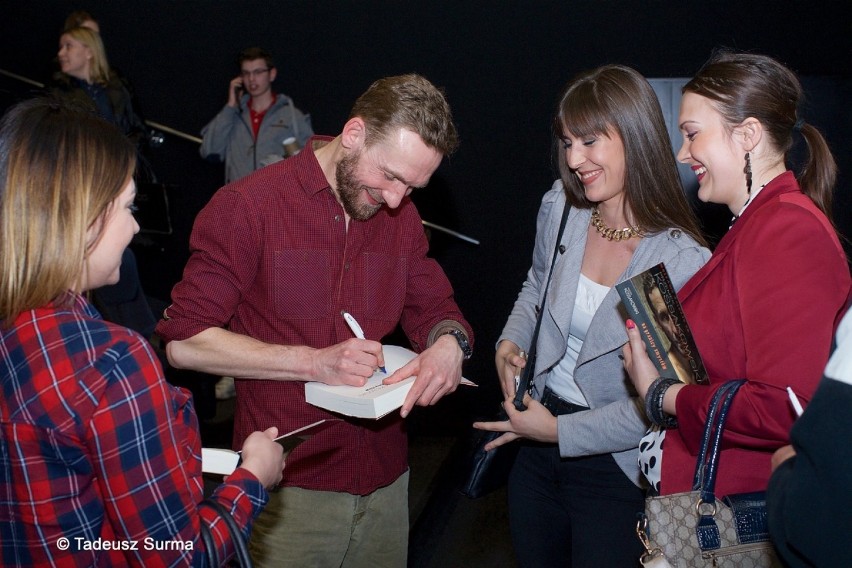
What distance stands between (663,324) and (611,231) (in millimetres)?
587

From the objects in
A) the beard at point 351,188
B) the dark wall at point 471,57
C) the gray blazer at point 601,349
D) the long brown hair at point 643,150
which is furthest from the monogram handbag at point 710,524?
the dark wall at point 471,57

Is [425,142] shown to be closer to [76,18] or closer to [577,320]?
[577,320]

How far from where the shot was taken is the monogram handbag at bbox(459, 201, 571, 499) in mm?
2357

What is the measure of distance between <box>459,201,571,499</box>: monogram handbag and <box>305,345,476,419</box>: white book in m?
0.42

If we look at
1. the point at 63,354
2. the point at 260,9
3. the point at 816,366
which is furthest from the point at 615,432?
the point at 260,9

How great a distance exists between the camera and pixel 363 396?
186cm

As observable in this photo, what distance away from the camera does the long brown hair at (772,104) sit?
6.07 ft

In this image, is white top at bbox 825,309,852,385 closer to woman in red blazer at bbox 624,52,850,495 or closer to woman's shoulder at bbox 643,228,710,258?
woman in red blazer at bbox 624,52,850,495

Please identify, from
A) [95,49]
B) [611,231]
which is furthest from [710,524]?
[95,49]

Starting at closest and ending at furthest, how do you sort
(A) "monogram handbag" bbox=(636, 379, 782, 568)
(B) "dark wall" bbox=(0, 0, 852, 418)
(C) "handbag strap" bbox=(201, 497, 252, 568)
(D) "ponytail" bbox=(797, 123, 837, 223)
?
(C) "handbag strap" bbox=(201, 497, 252, 568), (A) "monogram handbag" bbox=(636, 379, 782, 568), (D) "ponytail" bbox=(797, 123, 837, 223), (B) "dark wall" bbox=(0, 0, 852, 418)

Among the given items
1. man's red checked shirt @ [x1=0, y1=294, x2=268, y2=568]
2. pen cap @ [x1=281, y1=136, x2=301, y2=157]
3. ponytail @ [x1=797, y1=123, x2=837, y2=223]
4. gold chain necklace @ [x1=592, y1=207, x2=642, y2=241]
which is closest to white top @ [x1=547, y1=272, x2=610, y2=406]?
gold chain necklace @ [x1=592, y1=207, x2=642, y2=241]

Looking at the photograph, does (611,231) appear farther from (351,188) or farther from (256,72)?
(256,72)

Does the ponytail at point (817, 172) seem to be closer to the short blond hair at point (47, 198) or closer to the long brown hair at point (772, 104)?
the long brown hair at point (772, 104)

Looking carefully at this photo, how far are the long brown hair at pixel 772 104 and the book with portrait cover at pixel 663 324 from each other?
0.41m
